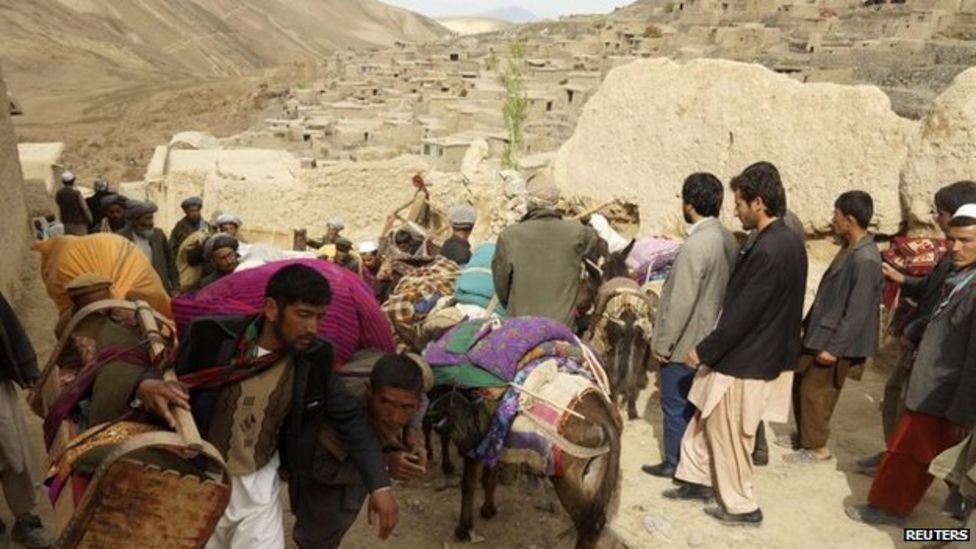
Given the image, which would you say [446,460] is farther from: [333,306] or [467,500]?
[333,306]

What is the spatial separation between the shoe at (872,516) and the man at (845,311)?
67 cm

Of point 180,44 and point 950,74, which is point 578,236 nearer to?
point 950,74

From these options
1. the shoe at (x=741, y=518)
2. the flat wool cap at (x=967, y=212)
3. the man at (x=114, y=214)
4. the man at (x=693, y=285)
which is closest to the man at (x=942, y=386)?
the flat wool cap at (x=967, y=212)

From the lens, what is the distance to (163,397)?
2.25 metres

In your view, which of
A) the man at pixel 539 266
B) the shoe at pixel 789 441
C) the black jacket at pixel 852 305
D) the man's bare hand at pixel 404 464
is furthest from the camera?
the shoe at pixel 789 441

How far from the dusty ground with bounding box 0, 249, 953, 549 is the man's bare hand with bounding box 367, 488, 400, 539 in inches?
57.0

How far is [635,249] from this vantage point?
565 cm

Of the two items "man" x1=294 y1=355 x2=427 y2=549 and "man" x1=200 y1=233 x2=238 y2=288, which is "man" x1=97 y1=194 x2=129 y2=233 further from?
"man" x1=294 y1=355 x2=427 y2=549

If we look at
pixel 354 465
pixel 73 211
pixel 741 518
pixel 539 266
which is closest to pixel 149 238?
pixel 73 211

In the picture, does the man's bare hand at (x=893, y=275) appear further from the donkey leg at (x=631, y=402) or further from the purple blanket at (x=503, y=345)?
the purple blanket at (x=503, y=345)

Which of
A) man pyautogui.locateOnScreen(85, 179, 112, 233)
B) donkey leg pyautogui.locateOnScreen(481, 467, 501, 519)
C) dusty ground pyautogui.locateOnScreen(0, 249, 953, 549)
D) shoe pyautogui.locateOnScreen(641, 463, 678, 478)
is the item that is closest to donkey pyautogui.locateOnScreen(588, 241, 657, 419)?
dusty ground pyautogui.locateOnScreen(0, 249, 953, 549)

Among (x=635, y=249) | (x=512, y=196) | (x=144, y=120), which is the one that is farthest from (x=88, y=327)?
(x=144, y=120)

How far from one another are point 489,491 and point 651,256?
235 centimetres

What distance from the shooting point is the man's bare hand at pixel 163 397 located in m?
2.24
